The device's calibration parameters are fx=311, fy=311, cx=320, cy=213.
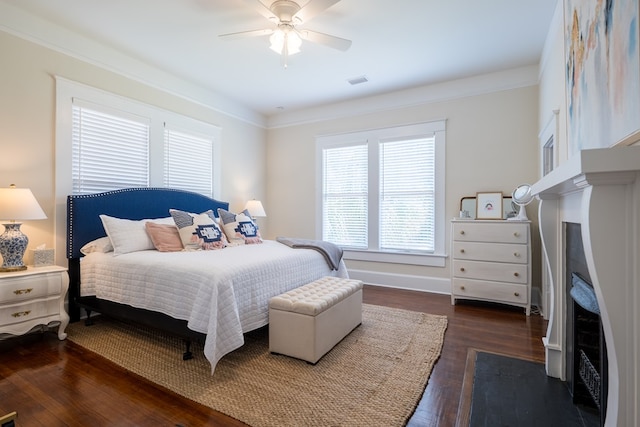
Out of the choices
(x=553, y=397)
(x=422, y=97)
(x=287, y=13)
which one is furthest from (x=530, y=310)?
(x=287, y=13)

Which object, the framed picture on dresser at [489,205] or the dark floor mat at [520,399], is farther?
the framed picture on dresser at [489,205]

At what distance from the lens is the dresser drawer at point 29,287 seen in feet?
7.63

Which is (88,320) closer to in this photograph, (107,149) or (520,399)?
(107,149)

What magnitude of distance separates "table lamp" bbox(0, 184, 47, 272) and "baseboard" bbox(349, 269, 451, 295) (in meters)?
3.74

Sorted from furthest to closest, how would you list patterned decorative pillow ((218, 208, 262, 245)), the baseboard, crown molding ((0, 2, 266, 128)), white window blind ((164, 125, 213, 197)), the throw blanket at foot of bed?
the baseboard < white window blind ((164, 125, 213, 197)) < patterned decorative pillow ((218, 208, 262, 245)) < the throw blanket at foot of bed < crown molding ((0, 2, 266, 128))

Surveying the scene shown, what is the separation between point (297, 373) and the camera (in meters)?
2.08

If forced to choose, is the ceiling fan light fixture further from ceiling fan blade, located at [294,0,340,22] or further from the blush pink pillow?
the blush pink pillow

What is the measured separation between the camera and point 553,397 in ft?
5.78

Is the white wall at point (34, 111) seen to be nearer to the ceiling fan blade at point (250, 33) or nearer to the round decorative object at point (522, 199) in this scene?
the ceiling fan blade at point (250, 33)

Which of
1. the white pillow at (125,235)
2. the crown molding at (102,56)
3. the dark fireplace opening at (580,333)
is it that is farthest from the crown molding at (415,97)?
the white pillow at (125,235)

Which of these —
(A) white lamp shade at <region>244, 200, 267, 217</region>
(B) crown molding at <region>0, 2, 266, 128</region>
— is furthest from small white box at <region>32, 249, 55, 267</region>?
(A) white lamp shade at <region>244, 200, 267, 217</region>

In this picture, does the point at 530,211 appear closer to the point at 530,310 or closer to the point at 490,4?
the point at 530,310

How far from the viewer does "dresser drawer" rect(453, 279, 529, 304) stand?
132 inches

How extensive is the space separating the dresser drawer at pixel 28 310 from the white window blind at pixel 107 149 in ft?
3.73
